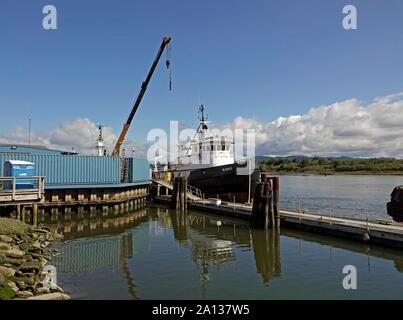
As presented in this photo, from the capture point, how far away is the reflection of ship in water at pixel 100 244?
11836 millimetres

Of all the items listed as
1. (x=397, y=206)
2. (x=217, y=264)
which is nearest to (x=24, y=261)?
(x=217, y=264)

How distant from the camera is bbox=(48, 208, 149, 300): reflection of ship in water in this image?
11836 mm

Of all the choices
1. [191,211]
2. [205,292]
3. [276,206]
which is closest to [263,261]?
[205,292]

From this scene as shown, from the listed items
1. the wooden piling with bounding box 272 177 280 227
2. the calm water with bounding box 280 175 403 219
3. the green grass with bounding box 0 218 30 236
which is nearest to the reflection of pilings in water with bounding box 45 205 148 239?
the green grass with bounding box 0 218 30 236

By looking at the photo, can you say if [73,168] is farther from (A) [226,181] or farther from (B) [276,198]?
(B) [276,198]

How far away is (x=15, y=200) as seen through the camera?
15547 millimetres

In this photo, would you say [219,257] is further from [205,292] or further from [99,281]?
[99,281]

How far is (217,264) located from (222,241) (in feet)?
14.4

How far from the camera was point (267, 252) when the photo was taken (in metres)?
14.2

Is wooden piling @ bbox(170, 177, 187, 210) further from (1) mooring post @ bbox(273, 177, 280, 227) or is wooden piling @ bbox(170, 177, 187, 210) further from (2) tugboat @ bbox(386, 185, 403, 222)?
(2) tugboat @ bbox(386, 185, 403, 222)

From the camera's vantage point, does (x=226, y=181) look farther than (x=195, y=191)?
No

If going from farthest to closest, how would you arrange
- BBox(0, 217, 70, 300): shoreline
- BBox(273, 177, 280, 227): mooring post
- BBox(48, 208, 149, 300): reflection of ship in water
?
BBox(273, 177, 280, 227): mooring post → BBox(48, 208, 149, 300): reflection of ship in water → BBox(0, 217, 70, 300): shoreline

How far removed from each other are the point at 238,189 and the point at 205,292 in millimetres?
19828

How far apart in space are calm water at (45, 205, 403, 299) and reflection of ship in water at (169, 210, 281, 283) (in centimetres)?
5
